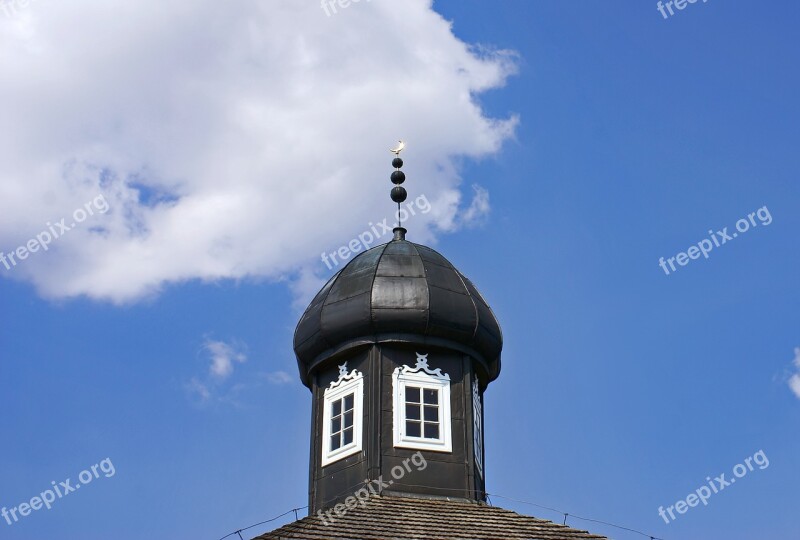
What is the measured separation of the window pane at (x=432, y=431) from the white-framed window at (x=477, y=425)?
0.74m

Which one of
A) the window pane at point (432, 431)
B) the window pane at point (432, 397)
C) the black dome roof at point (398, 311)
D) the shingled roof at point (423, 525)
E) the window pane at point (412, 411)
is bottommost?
the shingled roof at point (423, 525)

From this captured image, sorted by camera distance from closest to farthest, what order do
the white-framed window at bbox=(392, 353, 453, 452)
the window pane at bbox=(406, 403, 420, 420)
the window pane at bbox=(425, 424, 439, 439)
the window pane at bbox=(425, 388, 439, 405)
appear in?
the white-framed window at bbox=(392, 353, 453, 452), the window pane at bbox=(425, 424, 439, 439), the window pane at bbox=(406, 403, 420, 420), the window pane at bbox=(425, 388, 439, 405)

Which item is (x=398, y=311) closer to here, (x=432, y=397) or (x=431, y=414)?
(x=432, y=397)

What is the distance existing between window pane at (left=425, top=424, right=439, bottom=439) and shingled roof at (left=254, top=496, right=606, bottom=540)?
1.49 meters

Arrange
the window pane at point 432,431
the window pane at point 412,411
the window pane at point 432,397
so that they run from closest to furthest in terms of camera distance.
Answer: the window pane at point 432,431 < the window pane at point 412,411 < the window pane at point 432,397

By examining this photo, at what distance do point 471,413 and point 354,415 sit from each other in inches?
88.1

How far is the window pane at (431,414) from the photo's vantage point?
23234 millimetres

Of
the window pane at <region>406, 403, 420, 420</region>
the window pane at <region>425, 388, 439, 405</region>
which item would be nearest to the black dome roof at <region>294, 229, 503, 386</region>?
the window pane at <region>425, 388, 439, 405</region>
